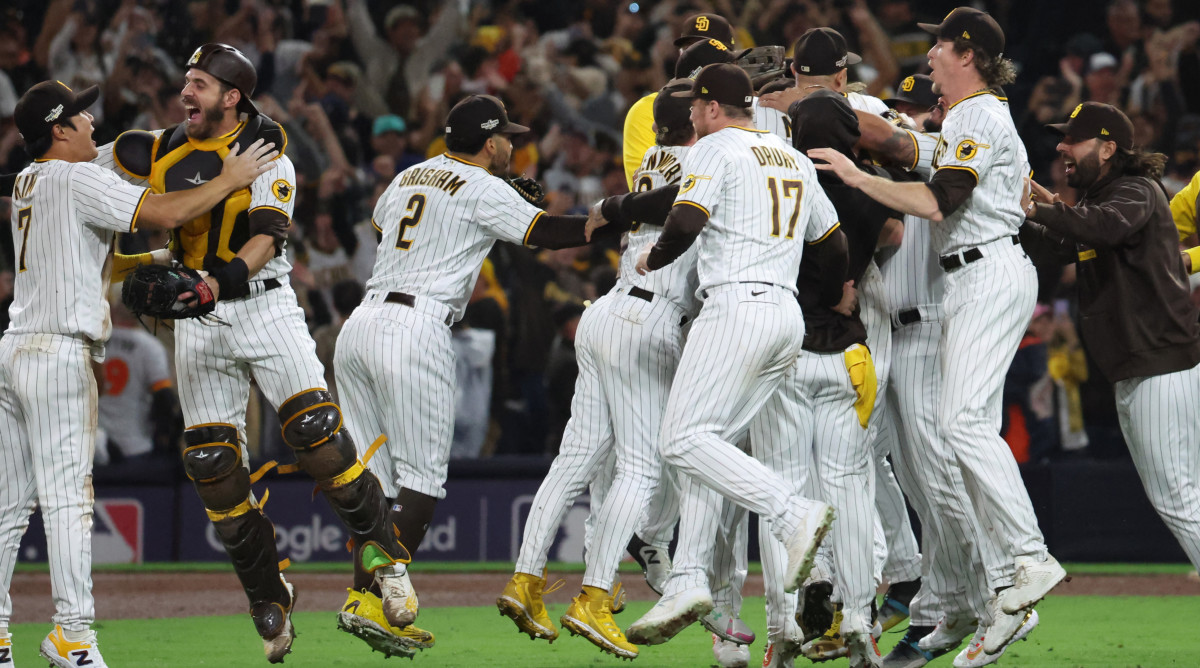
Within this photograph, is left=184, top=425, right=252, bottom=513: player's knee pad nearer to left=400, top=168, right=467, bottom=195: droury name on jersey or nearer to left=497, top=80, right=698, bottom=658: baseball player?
left=497, top=80, right=698, bottom=658: baseball player

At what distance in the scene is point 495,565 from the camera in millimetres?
11047

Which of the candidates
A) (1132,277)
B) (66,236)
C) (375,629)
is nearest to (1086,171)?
(1132,277)

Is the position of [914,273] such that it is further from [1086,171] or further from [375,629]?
[375,629]

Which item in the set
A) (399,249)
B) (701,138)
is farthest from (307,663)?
(701,138)

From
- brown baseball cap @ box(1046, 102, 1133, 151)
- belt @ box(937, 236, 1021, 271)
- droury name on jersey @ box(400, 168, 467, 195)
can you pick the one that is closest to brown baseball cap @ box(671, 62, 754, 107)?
belt @ box(937, 236, 1021, 271)

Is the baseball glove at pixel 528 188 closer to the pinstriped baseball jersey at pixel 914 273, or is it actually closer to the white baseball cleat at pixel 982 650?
the pinstriped baseball jersey at pixel 914 273

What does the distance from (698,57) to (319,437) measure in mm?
2682

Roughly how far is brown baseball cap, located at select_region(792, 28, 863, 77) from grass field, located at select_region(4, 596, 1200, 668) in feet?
9.19

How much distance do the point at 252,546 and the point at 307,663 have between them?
2.06ft

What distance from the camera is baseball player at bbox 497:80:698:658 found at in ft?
20.2

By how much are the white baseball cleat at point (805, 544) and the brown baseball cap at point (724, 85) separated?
1.71 metres

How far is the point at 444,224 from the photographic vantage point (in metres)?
6.58

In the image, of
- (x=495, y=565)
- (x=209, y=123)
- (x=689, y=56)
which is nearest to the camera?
(x=209, y=123)

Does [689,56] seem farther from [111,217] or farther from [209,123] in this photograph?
[111,217]
